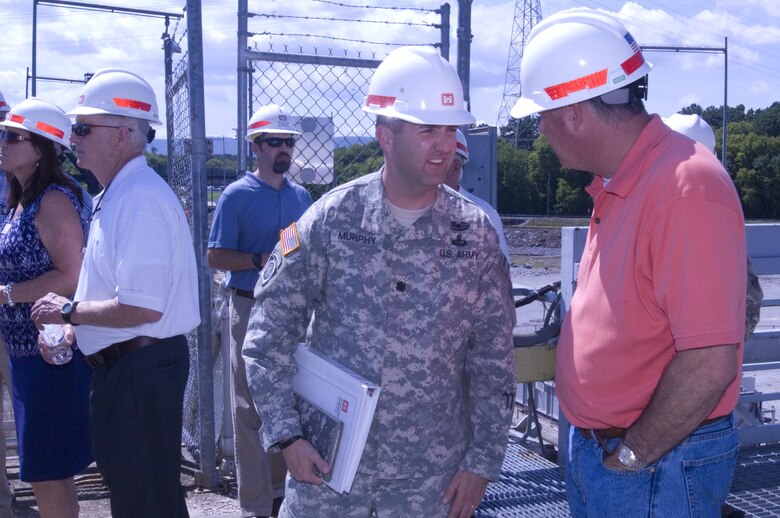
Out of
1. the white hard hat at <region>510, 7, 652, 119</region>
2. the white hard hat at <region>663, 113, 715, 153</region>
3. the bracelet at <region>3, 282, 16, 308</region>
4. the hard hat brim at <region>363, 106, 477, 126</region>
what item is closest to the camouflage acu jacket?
the hard hat brim at <region>363, 106, 477, 126</region>

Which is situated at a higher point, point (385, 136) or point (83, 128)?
point (83, 128)

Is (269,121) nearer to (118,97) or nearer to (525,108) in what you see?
(118,97)

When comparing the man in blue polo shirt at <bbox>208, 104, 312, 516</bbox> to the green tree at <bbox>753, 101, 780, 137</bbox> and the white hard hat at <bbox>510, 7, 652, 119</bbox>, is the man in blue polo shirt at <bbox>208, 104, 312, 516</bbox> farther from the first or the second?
the green tree at <bbox>753, 101, 780, 137</bbox>

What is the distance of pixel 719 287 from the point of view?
207 cm

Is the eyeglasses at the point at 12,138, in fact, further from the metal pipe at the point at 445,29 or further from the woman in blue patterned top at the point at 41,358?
the metal pipe at the point at 445,29

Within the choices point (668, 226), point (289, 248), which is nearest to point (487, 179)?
point (289, 248)

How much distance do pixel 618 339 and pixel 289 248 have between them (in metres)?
1.08

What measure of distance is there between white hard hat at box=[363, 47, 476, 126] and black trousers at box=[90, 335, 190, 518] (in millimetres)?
1464

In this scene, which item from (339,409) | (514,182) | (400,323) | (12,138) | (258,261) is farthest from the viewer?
(514,182)

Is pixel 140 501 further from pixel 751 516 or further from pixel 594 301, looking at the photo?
pixel 751 516

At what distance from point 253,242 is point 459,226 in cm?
271

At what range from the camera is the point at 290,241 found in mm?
2750

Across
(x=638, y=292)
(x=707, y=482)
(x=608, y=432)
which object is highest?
(x=638, y=292)

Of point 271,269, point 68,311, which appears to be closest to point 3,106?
point 68,311
